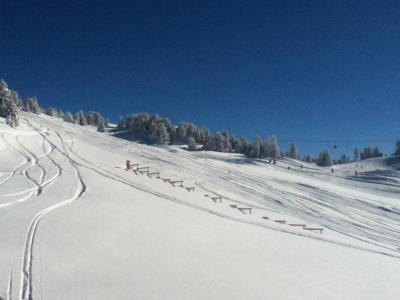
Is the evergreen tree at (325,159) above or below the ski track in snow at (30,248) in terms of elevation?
above

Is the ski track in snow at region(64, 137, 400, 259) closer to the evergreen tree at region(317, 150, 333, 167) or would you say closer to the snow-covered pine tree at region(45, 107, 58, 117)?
the evergreen tree at region(317, 150, 333, 167)

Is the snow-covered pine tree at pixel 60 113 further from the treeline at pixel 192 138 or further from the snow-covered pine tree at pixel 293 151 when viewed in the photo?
the snow-covered pine tree at pixel 293 151

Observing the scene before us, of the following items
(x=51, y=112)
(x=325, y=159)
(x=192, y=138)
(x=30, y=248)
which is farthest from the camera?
(x=51, y=112)

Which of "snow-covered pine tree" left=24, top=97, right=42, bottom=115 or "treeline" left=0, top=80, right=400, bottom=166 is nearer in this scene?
"treeline" left=0, top=80, right=400, bottom=166

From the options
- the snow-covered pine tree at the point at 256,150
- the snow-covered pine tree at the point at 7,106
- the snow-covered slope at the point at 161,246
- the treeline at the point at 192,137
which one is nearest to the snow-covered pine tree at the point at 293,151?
the treeline at the point at 192,137

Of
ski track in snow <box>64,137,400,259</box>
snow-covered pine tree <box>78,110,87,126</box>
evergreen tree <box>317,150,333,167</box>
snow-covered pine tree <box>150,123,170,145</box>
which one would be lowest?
ski track in snow <box>64,137,400,259</box>

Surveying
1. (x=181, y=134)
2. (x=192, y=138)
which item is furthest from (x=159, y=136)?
(x=181, y=134)

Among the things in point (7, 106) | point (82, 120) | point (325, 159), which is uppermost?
point (82, 120)

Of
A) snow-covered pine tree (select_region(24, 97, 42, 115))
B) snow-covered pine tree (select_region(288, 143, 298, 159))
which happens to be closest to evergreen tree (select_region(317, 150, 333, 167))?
snow-covered pine tree (select_region(288, 143, 298, 159))

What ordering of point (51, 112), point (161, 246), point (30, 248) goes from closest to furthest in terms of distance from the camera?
1. point (30, 248)
2. point (161, 246)
3. point (51, 112)

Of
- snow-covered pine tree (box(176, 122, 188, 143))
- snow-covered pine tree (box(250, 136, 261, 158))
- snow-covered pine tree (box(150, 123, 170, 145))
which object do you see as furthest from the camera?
A: snow-covered pine tree (box(176, 122, 188, 143))

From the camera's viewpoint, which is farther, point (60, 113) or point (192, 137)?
point (60, 113)

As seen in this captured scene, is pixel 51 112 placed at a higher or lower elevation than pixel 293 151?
higher

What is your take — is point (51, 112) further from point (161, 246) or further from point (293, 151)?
point (161, 246)
